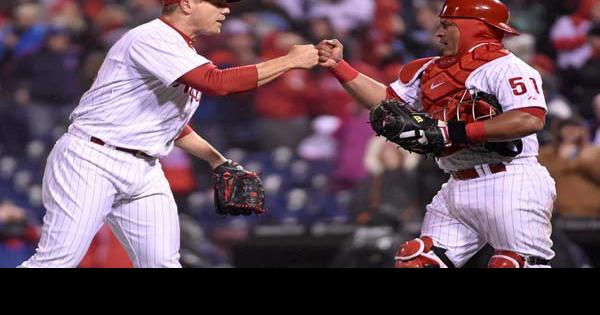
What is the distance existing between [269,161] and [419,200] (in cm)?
137

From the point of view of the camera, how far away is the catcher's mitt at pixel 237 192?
14.3ft

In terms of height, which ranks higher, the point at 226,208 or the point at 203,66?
the point at 203,66

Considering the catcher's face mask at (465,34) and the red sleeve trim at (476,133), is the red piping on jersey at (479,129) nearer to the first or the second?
the red sleeve trim at (476,133)

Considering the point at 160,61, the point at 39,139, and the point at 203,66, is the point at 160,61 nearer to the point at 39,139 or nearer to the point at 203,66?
the point at 203,66

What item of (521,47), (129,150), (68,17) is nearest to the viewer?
(129,150)

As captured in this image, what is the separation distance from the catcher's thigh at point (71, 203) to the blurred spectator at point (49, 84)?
4422 millimetres

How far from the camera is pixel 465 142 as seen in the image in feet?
12.8

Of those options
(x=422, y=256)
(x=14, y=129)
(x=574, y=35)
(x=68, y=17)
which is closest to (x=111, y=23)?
Result: (x=68, y=17)

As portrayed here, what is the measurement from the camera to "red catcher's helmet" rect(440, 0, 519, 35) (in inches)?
164

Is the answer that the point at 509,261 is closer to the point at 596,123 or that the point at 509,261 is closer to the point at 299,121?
the point at 596,123

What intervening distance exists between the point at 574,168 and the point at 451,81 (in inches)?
118

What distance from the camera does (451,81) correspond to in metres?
4.11

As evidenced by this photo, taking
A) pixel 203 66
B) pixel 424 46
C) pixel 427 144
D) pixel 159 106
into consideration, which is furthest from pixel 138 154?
pixel 424 46

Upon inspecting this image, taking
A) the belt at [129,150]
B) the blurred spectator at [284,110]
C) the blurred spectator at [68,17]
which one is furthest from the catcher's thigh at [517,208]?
the blurred spectator at [68,17]
